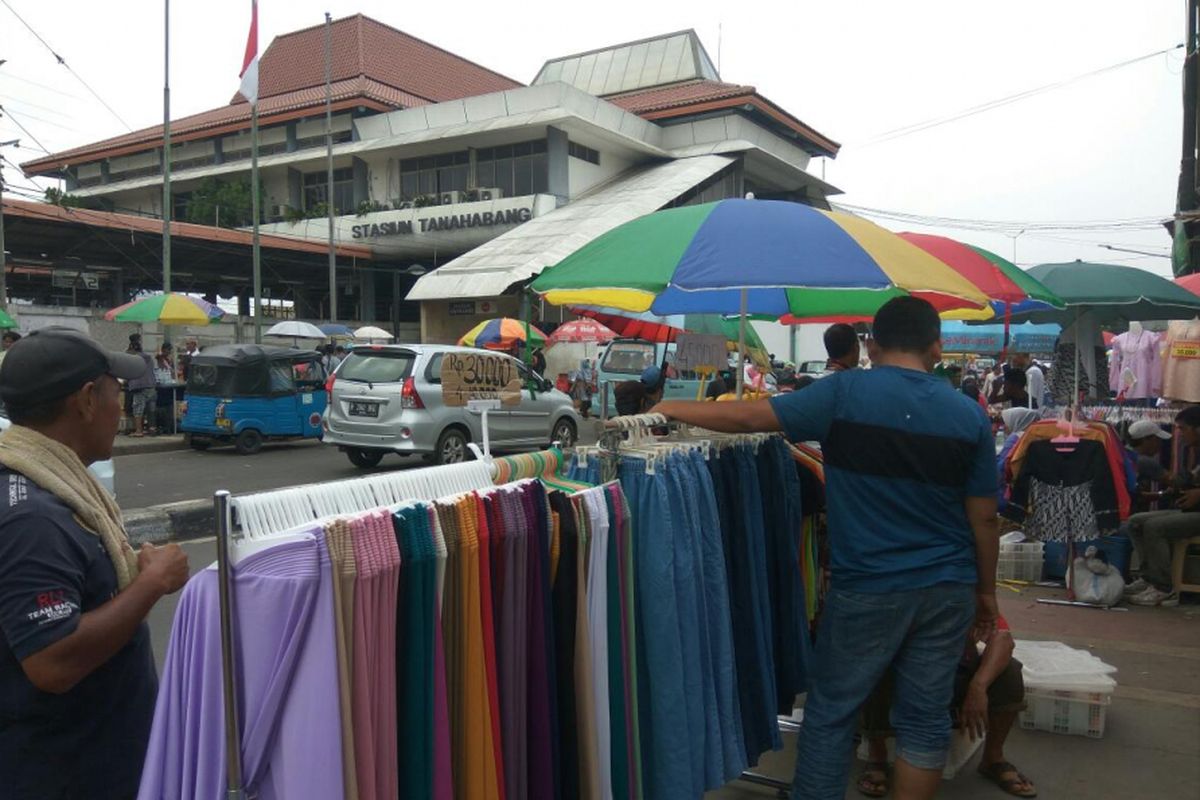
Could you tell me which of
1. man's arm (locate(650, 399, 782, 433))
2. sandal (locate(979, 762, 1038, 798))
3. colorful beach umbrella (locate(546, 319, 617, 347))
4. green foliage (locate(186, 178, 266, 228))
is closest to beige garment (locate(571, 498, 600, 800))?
man's arm (locate(650, 399, 782, 433))

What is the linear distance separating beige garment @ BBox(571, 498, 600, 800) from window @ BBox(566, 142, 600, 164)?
30198 millimetres

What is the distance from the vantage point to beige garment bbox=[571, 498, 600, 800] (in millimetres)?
2490

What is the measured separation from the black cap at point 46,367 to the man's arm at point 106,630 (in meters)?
0.40

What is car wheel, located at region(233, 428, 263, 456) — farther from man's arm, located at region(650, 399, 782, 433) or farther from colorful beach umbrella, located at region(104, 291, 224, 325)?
man's arm, located at region(650, 399, 782, 433)

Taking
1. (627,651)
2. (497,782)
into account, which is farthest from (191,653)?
(627,651)

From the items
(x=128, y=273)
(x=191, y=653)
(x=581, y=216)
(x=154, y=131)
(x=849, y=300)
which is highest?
(x=154, y=131)

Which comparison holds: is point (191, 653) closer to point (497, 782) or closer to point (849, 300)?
point (497, 782)

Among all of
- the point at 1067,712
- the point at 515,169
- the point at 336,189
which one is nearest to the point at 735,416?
the point at 1067,712

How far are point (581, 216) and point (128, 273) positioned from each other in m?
14.8

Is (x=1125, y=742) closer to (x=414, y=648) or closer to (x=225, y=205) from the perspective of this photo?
(x=414, y=648)

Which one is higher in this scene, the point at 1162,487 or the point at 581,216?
the point at 581,216

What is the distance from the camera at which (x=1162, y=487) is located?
717 centimetres

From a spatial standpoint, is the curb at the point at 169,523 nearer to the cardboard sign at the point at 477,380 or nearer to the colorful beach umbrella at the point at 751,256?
the cardboard sign at the point at 477,380

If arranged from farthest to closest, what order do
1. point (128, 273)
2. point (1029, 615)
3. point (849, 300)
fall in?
point (128, 273)
point (1029, 615)
point (849, 300)
